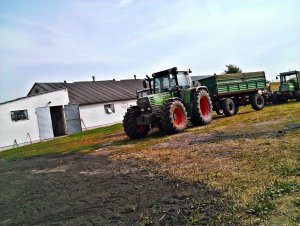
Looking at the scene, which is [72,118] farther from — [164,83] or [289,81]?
[289,81]

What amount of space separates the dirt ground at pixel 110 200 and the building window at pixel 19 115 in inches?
613

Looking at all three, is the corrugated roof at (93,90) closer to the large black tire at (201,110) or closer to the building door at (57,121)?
the building door at (57,121)

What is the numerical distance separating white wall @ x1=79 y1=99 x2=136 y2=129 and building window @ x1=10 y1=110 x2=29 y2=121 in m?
5.07

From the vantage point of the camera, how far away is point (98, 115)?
28.3 m

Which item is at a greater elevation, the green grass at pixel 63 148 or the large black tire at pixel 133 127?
the large black tire at pixel 133 127

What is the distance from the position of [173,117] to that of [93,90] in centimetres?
2000

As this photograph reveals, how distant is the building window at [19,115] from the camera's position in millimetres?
22084

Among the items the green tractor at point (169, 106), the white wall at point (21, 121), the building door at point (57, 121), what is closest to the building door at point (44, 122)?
the white wall at point (21, 121)

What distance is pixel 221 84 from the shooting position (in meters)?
16.3

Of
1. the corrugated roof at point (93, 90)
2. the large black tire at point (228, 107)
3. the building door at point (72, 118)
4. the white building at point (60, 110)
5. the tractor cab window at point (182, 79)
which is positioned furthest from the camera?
the corrugated roof at point (93, 90)

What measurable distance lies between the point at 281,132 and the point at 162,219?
5817 millimetres

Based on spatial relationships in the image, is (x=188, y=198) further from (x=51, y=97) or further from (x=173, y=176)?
(x=51, y=97)

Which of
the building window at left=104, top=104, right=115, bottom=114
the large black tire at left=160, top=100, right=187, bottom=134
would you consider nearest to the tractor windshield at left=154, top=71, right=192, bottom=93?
the large black tire at left=160, top=100, right=187, bottom=134

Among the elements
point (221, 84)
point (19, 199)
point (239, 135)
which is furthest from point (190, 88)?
point (19, 199)
